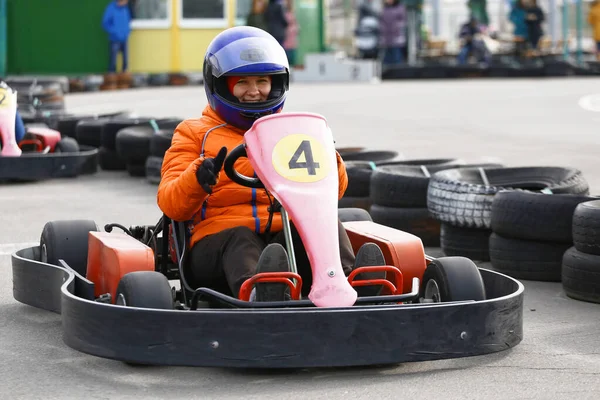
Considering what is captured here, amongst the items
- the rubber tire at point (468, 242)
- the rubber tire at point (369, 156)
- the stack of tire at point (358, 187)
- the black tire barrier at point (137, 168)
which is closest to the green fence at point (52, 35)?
the black tire barrier at point (137, 168)

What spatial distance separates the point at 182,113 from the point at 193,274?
10684 millimetres

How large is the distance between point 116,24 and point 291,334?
1731 cm

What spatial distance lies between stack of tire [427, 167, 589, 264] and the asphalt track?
0.16m

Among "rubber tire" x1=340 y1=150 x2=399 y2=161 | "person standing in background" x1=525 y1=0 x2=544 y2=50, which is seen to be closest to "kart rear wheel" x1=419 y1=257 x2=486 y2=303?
"rubber tire" x1=340 y1=150 x2=399 y2=161

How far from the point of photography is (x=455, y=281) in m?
3.76

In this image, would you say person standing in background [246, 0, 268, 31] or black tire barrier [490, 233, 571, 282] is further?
person standing in background [246, 0, 268, 31]

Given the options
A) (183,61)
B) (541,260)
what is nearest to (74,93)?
(183,61)

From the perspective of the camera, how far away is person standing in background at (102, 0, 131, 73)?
2003 centimetres

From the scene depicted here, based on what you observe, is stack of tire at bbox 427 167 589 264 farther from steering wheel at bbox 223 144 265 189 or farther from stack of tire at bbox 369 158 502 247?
steering wheel at bbox 223 144 265 189

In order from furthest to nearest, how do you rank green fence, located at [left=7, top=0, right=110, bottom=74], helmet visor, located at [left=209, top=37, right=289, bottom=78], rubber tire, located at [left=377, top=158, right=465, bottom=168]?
green fence, located at [left=7, top=0, right=110, bottom=74]
rubber tire, located at [left=377, top=158, right=465, bottom=168]
helmet visor, located at [left=209, top=37, right=289, bottom=78]

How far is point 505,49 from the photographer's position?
89.8ft

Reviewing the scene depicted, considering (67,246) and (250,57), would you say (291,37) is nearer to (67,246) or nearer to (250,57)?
(67,246)

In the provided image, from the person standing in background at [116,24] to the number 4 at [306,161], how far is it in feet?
54.9

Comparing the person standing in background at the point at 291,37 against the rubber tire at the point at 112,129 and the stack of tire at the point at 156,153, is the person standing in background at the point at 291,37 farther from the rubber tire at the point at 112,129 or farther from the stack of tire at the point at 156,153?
the stack of tire at the point at 156,153
